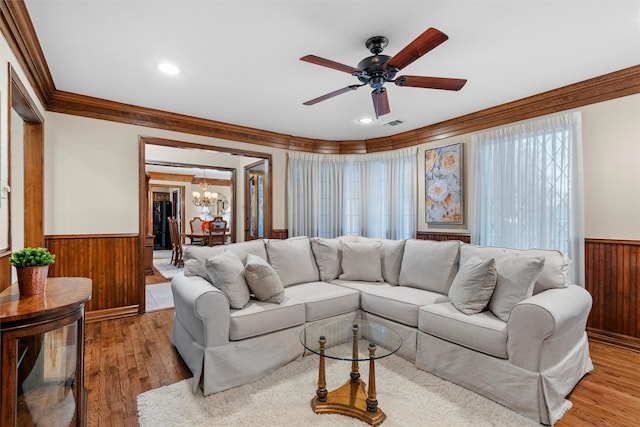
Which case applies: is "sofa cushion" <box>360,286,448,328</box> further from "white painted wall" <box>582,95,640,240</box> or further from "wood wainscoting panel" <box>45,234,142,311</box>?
"wood wainscoting panel" <box>45,234,142,311</box>

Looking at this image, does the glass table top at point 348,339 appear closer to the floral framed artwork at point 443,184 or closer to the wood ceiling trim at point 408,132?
the floral framed artwork at point 443,184

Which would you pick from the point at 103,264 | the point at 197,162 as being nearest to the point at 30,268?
the point at 103,264

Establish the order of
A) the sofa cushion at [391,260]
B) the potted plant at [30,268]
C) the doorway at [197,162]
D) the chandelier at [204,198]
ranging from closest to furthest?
the potted plant at [30,268], the sofa cushion at [391,260], the doorway at [197,162], the chandelier at [204,198]

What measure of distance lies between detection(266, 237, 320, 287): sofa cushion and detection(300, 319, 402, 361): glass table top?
0.89 meters

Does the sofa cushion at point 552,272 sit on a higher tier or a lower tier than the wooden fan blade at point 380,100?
lower

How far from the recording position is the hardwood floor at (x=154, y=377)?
6.29 feet

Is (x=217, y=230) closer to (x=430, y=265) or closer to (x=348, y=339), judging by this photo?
(x=430, y=265)

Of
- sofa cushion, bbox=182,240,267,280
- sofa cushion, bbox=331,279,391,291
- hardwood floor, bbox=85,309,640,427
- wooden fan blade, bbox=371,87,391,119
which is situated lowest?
hardwood floor, bbox=85,309,640,427

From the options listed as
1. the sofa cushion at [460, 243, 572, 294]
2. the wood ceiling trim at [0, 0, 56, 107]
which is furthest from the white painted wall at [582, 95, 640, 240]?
the wood ceiling trim at [0, 0, 56, 107]

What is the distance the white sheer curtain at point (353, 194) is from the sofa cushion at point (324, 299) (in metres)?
2.12

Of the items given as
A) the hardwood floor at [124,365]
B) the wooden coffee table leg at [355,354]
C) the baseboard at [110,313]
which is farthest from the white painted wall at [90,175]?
the wooden coffee table leg at [355,354]

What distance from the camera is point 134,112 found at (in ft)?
12.5

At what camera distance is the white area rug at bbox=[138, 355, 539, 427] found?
6.07ft

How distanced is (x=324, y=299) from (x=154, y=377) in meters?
1.40
